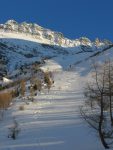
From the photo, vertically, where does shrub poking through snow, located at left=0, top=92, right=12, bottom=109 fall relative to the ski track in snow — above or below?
above

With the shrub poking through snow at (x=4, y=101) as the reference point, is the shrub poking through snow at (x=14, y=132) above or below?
below

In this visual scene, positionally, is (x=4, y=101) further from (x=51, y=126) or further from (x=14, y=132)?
(x=14, y=132)

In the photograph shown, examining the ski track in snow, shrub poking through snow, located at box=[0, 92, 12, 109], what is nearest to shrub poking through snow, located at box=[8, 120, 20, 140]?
the ski track in snow

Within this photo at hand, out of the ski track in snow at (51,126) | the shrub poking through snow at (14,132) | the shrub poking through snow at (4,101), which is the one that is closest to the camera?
the ski track in snow at (51,126)

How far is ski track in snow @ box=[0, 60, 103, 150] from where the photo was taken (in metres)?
55.7

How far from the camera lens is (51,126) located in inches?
2552

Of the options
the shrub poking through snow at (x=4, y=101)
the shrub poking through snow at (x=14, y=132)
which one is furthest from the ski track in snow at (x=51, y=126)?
the shrub poking through snow at (x=4, y=101)

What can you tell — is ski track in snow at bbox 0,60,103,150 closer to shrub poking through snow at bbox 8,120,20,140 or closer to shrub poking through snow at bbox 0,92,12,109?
shrub poking through snow at bbox 8,120,20,140

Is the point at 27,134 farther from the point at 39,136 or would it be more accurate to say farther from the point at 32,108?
the point at 32,108

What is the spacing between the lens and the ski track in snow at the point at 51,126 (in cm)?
5569

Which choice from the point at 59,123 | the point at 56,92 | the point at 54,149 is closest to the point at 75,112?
the point at 59,123

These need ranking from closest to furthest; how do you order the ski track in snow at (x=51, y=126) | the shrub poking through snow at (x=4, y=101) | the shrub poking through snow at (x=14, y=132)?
the ski track in snow at (x=51, y=126)
the shrub poking through snow at (x=14, y=132)
the shrub poking through snow at (x=4, y=101)

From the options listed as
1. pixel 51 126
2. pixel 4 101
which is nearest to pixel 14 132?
pixel 51 126

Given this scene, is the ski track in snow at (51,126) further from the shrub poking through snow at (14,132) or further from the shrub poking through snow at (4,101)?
the shrub poking through snow at (4,101)
